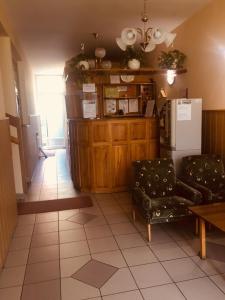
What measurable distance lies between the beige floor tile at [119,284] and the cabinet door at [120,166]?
7.46 ft

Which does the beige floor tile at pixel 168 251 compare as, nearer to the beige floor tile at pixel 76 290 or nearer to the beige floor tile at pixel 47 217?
the beige floor tile at pixel 76 290

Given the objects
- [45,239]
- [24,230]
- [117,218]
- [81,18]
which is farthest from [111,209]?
[81,18]

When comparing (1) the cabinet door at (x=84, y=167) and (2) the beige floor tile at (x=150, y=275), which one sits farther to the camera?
(1) the cabinet door at (x=84, y=167)

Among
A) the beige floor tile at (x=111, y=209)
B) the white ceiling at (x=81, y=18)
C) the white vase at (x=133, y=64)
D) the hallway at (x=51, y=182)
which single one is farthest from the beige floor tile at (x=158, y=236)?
the white ceiling at (x=81, y=18)

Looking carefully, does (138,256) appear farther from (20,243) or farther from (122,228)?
(20,243)

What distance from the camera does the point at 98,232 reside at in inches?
123

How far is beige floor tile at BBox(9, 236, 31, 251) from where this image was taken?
2840mm

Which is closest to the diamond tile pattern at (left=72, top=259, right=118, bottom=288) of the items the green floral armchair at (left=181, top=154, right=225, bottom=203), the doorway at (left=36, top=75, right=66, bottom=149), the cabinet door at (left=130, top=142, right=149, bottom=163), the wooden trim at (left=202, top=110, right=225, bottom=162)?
the green floral armchair at (left=181, top=154, right=225, bottom=203)

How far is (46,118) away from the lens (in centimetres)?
985

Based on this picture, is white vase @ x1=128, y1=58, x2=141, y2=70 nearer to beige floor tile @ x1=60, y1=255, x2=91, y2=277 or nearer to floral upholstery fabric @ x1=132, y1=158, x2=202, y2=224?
floral upholstery fabric @ x1=132, y1=158, x2=202, y2=224

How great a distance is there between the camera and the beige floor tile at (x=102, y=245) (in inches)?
108

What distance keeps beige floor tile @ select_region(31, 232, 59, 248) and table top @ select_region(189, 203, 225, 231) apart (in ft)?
5.18

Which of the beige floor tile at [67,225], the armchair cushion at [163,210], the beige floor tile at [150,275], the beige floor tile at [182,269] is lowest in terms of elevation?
the beige floor tile at [150,275]

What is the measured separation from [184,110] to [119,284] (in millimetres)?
2482
